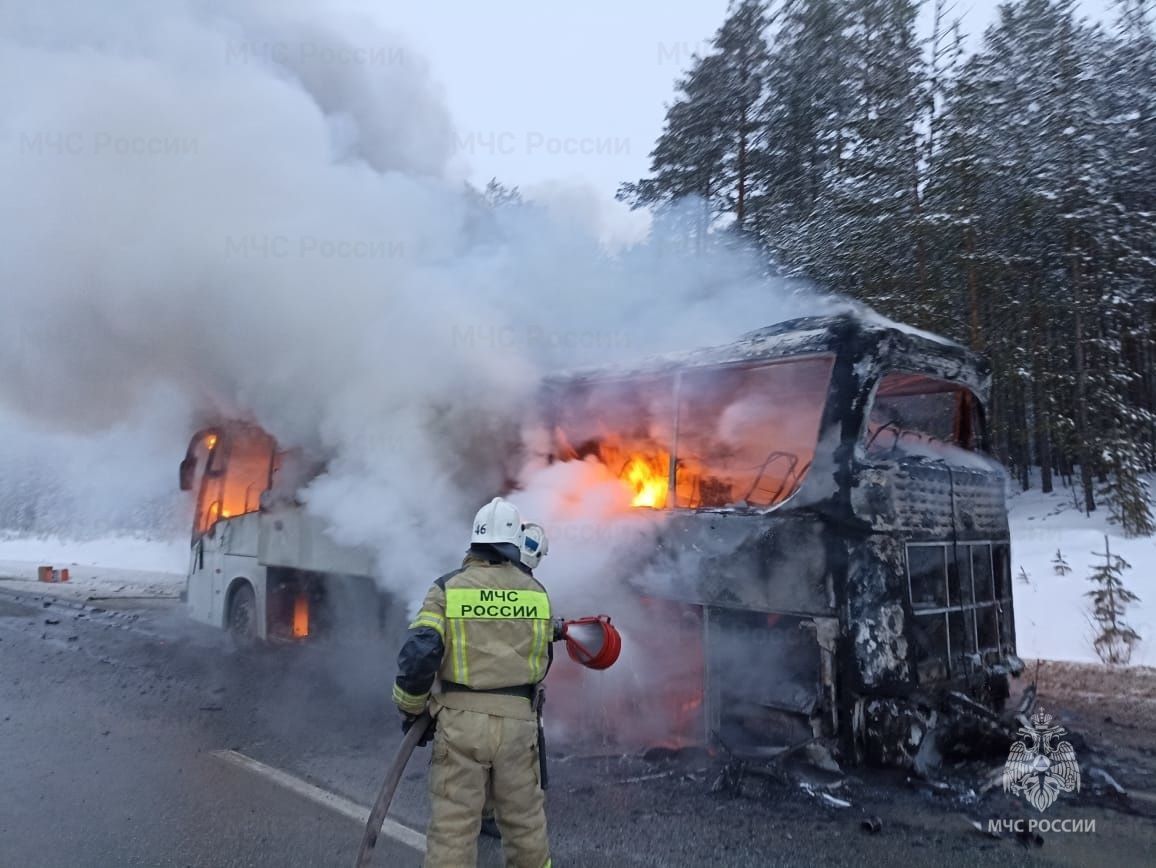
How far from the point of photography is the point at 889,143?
15180 mm

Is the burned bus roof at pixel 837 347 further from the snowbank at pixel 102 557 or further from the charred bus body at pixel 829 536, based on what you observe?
the snowbank at pixel 102 557

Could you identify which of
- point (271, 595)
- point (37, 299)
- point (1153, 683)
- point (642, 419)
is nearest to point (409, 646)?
point (642, 419)

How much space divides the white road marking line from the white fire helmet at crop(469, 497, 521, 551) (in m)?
1.52

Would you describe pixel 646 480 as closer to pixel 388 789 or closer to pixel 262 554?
pixel 388 789

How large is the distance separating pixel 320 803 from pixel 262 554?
4.43m

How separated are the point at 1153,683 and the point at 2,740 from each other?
345 inches

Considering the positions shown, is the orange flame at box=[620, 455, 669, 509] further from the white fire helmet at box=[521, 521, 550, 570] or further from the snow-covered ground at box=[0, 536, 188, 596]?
the snow-covered ground at box=[0, 536, 188, 596]

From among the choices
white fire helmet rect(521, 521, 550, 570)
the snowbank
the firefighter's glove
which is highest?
white fire helmet rect(521, 521, 550, 570)

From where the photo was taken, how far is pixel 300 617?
26.2 feet

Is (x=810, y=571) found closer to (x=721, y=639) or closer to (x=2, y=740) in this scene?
(x=721, y=639)

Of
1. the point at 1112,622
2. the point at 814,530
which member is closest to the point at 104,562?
the point at 1112,622

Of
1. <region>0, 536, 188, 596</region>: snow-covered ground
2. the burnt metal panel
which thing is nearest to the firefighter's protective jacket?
the burnt metal panel

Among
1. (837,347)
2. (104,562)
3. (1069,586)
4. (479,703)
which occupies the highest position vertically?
(837,347)

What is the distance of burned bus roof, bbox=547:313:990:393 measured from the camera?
14.8 feet
